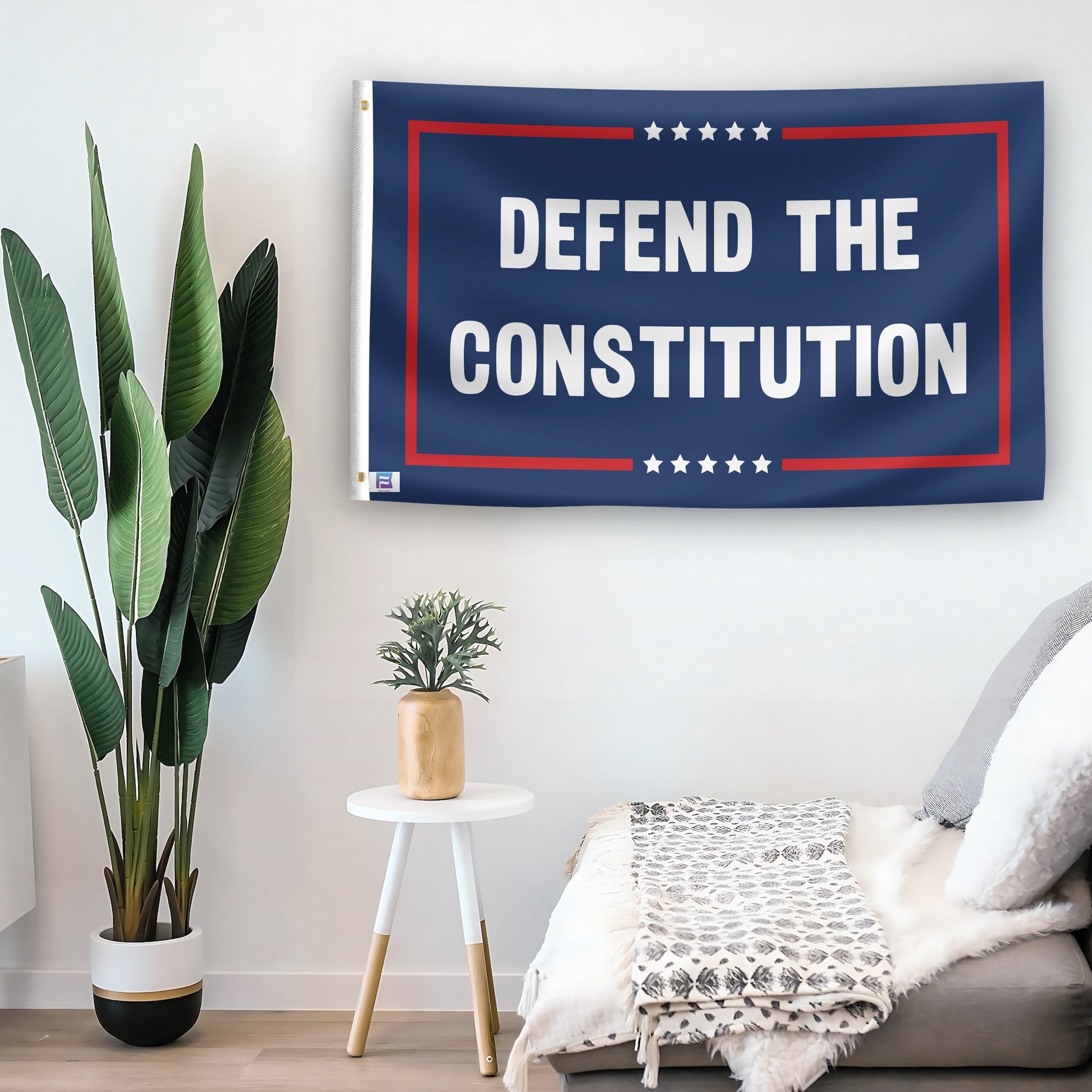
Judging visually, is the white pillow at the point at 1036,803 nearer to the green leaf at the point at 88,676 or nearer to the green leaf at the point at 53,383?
the green leaf at the point at 88,676

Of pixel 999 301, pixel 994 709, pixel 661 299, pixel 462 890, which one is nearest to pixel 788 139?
pixel 661 299

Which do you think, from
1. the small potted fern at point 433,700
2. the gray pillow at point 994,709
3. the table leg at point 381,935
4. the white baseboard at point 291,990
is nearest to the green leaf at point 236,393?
the small potted fern at point 433,700

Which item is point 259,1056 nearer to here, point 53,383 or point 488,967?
point 488,967

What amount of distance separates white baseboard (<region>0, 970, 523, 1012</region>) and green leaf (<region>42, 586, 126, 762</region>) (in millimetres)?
614

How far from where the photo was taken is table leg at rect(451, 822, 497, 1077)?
1.91 metres

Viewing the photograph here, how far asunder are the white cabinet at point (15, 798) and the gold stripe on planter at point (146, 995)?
30 centimetres

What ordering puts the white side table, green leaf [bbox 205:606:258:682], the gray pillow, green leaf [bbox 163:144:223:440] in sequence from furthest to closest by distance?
green leaf [bbox 205:606:258:682] < green leaf [bbox 163:144:223:440] < the white side table < the gray pillow

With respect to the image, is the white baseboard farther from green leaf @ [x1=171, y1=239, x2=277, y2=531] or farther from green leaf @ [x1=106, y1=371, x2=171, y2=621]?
green leaf @ [x1=171, y1=239, x2=277, y2=531]

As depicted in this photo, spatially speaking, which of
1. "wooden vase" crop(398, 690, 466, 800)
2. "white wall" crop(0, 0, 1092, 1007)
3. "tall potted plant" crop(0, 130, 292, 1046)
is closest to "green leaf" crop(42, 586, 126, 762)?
"tall potted plant" crop(0, 130, 292, 1046)

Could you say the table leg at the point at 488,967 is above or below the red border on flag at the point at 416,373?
below

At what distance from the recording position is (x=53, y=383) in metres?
2.02

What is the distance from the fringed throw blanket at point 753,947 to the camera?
4.12 ft

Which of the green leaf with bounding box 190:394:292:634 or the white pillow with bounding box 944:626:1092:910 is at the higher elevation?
the green leaf with bounding box 190:394:292:634

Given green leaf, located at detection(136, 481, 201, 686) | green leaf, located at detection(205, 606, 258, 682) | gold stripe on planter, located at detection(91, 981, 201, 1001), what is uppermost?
green leaf, located at detection(136, 481, 201, 686)
